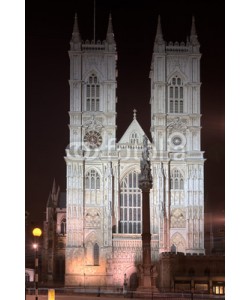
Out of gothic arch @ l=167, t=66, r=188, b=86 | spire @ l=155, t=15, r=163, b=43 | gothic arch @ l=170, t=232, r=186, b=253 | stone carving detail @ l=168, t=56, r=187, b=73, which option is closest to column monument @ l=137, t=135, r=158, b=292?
spire @ l=155, t=15, r=163, b=43

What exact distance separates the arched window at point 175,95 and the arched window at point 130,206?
2.23m

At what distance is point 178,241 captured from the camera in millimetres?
21375

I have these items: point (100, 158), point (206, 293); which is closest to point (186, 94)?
point (100, 158)

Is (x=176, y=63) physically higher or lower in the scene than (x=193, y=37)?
higher

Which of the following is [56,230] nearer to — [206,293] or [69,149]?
[69,149]

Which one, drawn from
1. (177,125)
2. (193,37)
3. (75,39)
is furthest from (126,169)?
(193,37)

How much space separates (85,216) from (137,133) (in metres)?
2.78

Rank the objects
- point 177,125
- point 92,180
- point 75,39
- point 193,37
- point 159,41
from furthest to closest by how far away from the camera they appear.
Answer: point 177,125 < point 92,180 < point 159,41 < point 75,39 < point 193,37

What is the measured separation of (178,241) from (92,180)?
2986mm

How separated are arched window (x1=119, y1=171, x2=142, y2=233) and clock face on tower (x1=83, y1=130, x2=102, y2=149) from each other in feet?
4.33

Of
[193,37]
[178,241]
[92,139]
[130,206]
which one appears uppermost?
[193,37]

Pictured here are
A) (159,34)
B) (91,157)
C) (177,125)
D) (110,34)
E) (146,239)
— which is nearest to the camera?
(146,239)

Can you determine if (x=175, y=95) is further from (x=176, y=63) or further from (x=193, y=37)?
(x=193, y=37)

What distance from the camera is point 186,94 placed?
2177 centimetres
